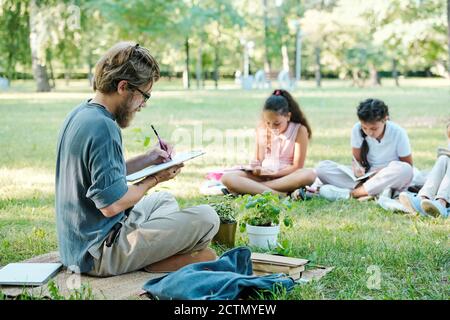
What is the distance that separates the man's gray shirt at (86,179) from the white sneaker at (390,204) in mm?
2485

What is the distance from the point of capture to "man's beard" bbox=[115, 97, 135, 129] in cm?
311

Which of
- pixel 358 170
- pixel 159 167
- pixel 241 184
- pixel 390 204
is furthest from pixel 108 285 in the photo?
pixel 358 170

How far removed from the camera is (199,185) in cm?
611

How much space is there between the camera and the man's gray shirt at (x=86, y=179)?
115 inches

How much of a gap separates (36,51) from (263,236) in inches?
629

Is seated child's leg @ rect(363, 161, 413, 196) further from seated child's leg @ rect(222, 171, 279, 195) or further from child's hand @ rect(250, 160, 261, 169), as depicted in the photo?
child's hand @ rect(250, 160, 261, 169)

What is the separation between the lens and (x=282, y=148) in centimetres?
573

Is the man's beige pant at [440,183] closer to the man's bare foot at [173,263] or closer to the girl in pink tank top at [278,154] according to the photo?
the girl in pink tank top at [278,154]

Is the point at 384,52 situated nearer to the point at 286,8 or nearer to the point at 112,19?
the point at 286,8

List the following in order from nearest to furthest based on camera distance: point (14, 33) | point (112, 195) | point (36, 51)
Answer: point (112, 195)
point (14, 33)
point (36, 51)

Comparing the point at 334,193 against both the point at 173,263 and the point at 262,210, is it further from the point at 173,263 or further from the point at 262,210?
the point at 173,263

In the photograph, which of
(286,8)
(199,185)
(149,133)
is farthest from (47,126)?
(286,8)

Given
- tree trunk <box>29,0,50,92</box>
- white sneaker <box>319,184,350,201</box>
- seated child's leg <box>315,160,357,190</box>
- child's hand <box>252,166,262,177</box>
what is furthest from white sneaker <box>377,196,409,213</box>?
tree trunk <box>29,0,50,92</box>

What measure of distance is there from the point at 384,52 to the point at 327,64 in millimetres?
4633
